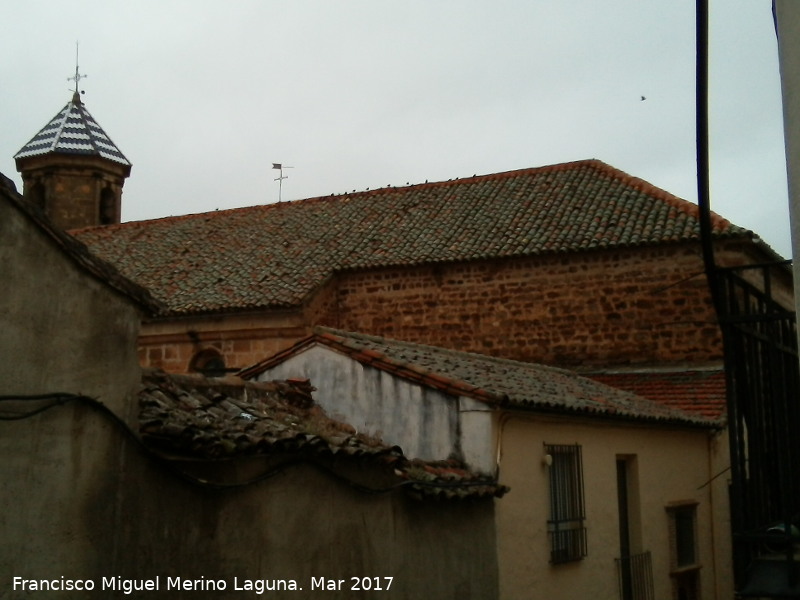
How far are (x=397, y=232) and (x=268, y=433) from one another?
622 inches

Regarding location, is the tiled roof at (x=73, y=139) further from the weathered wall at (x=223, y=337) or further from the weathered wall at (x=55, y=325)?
the weathered wall at (x=55, y=325)

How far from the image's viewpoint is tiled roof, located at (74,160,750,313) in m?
20.2

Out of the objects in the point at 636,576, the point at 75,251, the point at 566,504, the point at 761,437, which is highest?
the point at 75,251

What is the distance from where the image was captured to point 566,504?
35.9ft

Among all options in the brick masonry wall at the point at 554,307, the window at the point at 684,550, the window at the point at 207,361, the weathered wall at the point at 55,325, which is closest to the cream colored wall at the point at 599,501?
the window at the point at 684,550

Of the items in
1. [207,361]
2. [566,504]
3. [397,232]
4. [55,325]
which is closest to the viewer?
[55,325]

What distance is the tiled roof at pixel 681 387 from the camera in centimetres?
1609

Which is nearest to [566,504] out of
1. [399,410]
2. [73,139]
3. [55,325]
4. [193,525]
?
[399,410]

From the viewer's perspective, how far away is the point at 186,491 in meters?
6.33

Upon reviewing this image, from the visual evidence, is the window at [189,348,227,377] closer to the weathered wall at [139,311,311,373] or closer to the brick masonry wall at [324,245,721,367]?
the weathered wall at [139,311,311,373]

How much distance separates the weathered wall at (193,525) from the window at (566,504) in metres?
1.89

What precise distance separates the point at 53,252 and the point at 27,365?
0.66 m

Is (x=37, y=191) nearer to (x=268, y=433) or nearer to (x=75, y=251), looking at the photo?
(x=268, y=433)

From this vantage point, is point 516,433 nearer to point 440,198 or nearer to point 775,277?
point 775,277
